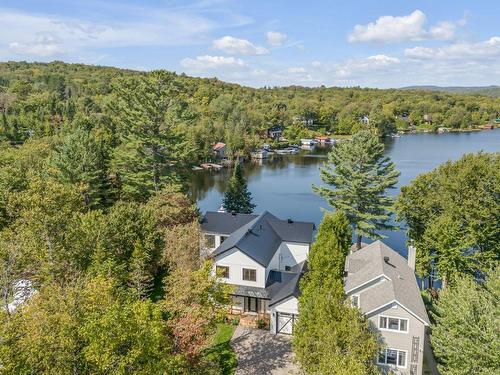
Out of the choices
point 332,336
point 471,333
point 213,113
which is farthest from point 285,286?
point 213,113

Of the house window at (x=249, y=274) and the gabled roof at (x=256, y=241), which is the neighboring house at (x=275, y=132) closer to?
the gabled roof at (x=256, y=241)

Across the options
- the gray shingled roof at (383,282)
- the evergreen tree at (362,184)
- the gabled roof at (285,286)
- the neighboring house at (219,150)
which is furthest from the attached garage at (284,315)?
the neighboring house at (219,150)

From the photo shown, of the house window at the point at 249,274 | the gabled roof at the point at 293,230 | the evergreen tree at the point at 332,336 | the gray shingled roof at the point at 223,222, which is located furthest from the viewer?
the gray shingled roof at the point at 223,222

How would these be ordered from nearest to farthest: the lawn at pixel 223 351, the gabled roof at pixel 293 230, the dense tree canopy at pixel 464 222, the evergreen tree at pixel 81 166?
the lawn at pixel 223 351 → the dense tree canopy at pixel 464 222 → the gabled roof at pixel 293 230 → the evergreen tree at pixel 81 166

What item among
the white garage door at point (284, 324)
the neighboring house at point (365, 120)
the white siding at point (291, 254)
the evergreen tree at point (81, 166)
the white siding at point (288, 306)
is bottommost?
the white garage door at point (284, 324)

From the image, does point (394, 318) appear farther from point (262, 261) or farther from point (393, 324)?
point (262, 261)

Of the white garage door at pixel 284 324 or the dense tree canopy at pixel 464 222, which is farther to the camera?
the dense tree canopy at pixel 464 222
